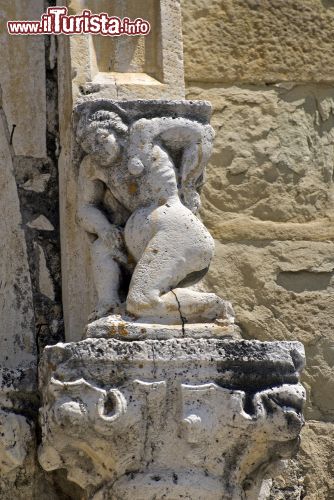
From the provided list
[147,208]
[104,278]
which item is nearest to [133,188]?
[147,208]

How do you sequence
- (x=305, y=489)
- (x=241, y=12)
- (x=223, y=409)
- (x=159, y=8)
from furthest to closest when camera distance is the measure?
(x=241, y=12), (x=305, y=489), (x=159, y=8), (x=223, y=409)

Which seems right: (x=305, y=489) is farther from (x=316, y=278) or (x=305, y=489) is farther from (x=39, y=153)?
(x=39, y=153)

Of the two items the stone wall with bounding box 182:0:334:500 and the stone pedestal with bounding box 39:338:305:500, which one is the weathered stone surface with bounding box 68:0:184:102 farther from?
the stone pedestal with bounding box 39:338:305:500

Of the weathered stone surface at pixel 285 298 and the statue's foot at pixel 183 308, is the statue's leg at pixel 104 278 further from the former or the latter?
the weathered stone surface at pixel 285 298

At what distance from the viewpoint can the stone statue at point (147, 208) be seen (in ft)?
11.7

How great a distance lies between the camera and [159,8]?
3.97 meters

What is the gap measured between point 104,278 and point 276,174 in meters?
1.05

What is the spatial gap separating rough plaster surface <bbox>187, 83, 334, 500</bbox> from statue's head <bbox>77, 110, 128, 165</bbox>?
2.72 ft

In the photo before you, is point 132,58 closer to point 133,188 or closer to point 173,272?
point 133,188

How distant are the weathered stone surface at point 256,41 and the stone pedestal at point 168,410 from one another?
1.32 metres

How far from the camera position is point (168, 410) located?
3.45 meters

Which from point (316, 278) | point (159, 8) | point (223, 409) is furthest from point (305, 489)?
point (159, 8)

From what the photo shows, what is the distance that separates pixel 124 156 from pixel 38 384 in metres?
0.56

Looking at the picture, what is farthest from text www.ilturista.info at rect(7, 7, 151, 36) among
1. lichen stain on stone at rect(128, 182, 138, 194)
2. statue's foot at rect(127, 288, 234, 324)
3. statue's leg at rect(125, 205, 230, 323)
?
statue's foot at rect(127, 288, 234, 324)
